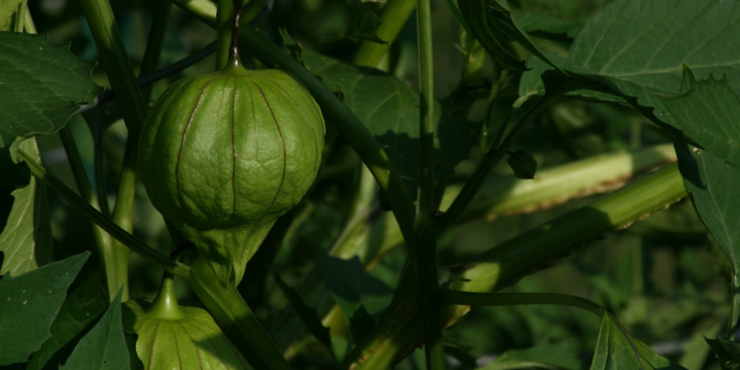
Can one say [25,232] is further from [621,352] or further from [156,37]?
[621,352]

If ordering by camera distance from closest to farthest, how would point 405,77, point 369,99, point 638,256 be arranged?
point 369,99, point 405,77, point 638,256

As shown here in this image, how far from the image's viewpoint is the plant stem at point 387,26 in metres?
0.63

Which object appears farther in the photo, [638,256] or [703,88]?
[638,256]

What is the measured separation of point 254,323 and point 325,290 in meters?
0.34

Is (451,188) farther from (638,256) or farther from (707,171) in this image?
(638,256)

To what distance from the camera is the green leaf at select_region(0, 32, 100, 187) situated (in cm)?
36

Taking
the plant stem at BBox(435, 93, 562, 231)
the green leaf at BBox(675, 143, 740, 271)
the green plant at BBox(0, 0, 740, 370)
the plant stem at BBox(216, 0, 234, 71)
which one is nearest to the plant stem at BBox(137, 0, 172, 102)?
the green plant at BBox(0, 0, 740, 370)

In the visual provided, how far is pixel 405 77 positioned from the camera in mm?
982

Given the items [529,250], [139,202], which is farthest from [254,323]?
[139,202]

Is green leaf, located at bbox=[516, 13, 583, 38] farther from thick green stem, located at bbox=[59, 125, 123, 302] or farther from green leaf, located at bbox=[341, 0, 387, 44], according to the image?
thick green stem, located at bbox=[59, 125, 123, 302]

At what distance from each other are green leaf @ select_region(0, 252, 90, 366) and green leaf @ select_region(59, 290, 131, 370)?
31 mm

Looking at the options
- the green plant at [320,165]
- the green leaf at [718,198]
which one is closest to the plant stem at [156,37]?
the green plant at [320,165]

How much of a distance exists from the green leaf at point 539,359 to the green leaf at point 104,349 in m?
0.37

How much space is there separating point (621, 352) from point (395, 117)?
0.25 m
